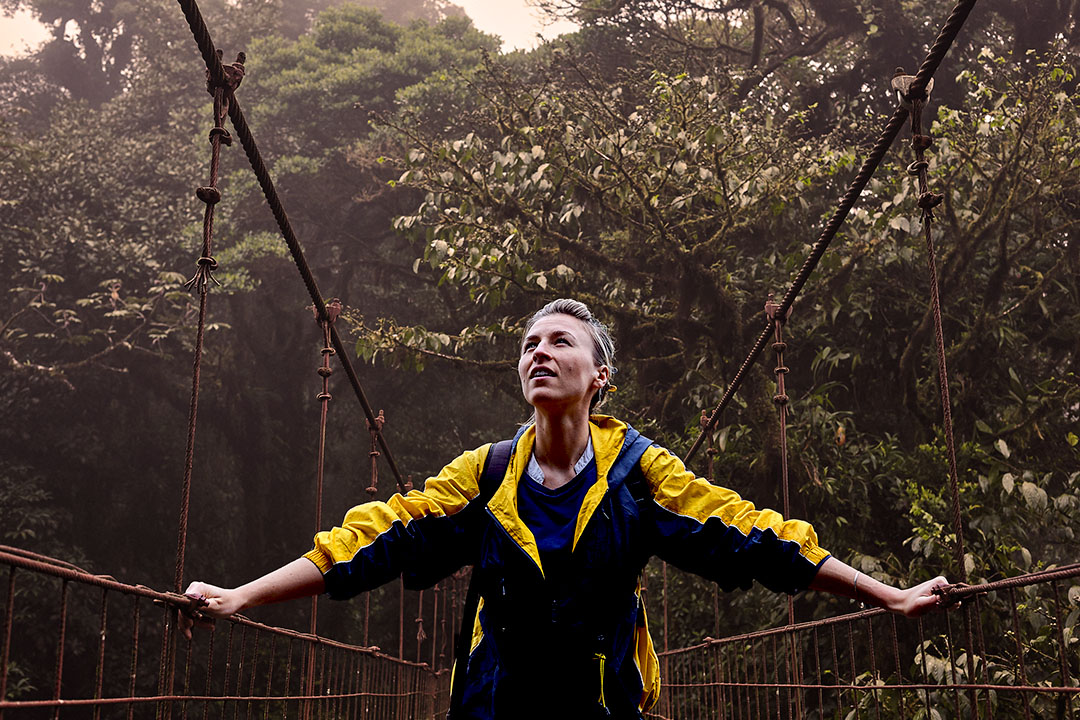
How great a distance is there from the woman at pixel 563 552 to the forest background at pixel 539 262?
1.48 m

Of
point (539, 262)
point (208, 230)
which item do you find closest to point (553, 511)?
point (208, 230)

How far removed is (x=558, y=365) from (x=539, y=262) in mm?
3812

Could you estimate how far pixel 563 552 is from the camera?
116 cm

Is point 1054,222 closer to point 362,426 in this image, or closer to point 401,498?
point 401,498

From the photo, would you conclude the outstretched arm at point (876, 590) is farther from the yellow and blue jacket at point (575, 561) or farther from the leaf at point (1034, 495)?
the leaf at point (1034, 495)

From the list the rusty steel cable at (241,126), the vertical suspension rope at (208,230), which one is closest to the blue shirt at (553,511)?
the vertical suspension rope at (208,230)

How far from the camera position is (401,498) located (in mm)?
1192

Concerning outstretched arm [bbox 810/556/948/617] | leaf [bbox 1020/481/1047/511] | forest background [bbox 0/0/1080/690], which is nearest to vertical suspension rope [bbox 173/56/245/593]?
outstretched arm [bbox 810/556/948/617]

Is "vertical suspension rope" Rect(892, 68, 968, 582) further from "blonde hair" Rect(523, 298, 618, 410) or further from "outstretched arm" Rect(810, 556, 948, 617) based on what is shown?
"blonde hair" Rect(523, 298, 618, 410)

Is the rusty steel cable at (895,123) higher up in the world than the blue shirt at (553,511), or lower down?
higher up

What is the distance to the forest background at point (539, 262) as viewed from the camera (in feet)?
13.3

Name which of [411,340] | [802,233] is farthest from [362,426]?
[802,233]

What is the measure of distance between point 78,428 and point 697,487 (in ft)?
25.0

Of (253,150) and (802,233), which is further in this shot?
(802,233)
